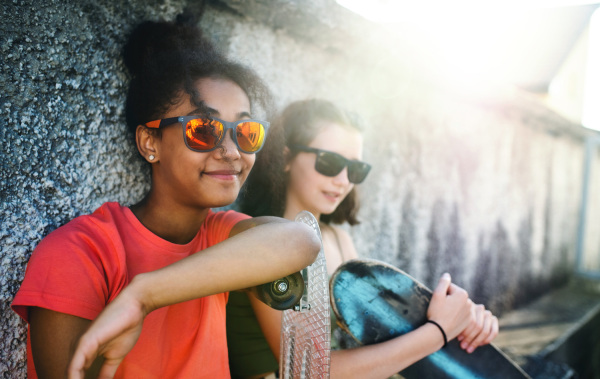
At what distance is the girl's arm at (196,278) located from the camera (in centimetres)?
99

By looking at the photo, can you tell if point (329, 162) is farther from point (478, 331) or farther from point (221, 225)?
point (478, 331)

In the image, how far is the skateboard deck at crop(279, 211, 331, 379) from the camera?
52.2 inches

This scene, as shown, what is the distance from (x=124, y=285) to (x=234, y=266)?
1.31 ft

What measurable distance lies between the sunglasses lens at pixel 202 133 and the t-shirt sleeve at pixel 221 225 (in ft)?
1.14

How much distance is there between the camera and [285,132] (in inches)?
94.4

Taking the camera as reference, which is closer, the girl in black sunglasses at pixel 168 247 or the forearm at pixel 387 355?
the girl in black sunglasses at pixel 168 247

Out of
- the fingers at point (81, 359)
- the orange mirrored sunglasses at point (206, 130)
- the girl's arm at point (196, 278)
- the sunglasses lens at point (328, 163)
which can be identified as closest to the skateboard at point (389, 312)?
the sunglasses lens at point (328, 163)

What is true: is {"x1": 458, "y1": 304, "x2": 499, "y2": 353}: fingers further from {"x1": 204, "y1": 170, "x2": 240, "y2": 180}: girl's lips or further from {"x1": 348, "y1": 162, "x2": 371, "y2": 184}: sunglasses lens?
{"x1": 204, "y1": 170, "x2": 240, "y2": 180}: girl's lips

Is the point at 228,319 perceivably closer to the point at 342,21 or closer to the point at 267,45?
the point at 267,45

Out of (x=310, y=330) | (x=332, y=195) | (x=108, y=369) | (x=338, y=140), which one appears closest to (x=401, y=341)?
(x=310, y=330)

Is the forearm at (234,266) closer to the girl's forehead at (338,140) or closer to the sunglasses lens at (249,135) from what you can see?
the sunglasses lens at (249,135)

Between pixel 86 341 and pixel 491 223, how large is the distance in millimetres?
5108

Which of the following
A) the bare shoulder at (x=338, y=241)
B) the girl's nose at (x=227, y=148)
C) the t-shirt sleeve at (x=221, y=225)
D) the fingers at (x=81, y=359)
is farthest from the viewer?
the bare shoulder at (x=338, y=241)

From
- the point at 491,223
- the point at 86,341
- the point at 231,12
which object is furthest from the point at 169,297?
the point at 491,223
